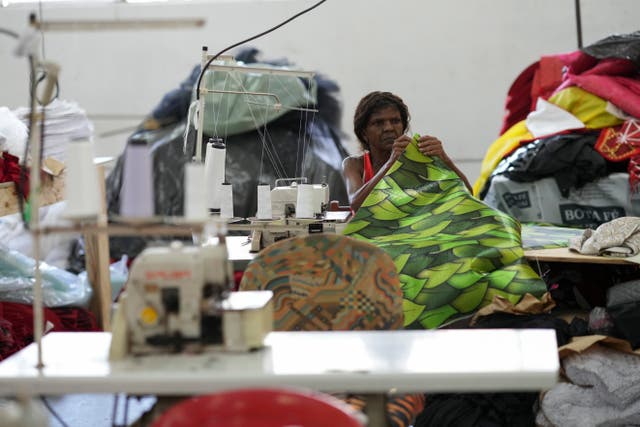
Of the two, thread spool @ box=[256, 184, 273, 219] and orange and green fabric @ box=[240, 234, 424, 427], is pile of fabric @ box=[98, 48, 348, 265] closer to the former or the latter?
thread spool @ box=[256, 184, 273, 219]

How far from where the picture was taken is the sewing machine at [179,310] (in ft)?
6.18

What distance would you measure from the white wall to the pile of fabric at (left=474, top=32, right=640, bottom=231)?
1.19m

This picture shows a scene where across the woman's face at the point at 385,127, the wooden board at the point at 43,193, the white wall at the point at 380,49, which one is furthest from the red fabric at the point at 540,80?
the wooden board at the point at 43,193

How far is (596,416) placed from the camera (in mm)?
2984

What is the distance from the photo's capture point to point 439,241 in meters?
3.49

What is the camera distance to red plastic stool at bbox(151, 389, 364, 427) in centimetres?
146

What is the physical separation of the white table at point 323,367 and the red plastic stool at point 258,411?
0.28m

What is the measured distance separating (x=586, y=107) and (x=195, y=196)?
304cm

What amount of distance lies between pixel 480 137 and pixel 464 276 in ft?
8.97

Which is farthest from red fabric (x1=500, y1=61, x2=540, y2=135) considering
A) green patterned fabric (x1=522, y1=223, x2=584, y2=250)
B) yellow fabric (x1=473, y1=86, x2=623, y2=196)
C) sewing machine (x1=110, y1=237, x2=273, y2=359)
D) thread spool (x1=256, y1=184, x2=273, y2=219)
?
sewing machine (x1=110, y1=237, x2=273, y2=359)

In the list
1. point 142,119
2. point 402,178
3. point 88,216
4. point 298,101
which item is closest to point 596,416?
point 402,178

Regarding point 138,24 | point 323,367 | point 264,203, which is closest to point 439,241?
point 264,203

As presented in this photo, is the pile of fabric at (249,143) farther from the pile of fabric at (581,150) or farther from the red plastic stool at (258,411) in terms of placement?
the red plastic stool at (258,411)

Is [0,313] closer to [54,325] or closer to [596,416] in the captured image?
[54,325]
